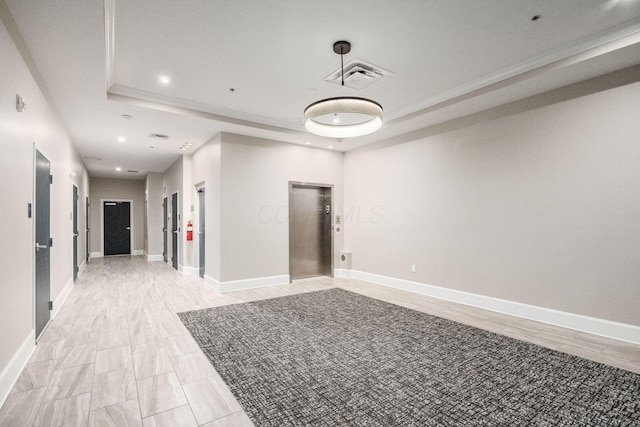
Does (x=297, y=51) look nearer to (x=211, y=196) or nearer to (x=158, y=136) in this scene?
(x=211, y=196)

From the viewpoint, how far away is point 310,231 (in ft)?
23.4

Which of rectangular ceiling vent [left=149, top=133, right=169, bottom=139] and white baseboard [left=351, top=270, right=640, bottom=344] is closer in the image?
white baseboard [left=351, top=270, right=640, bottom=344]

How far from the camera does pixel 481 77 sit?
400 centimetres

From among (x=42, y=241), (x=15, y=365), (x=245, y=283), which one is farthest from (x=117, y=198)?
(x=15, y=365)

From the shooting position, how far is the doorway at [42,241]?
3.38 m

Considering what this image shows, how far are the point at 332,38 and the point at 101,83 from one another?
286 cm

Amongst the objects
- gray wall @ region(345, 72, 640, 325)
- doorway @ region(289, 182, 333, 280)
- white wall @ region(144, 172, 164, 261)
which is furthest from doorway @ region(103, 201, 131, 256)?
gray wall @ region(345, 72, 640, 325)

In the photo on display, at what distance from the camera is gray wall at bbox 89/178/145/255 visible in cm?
1161

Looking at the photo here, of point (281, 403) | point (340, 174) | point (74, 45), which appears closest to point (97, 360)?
point (281, 403)

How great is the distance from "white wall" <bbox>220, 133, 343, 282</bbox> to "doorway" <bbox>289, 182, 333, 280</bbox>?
23cm

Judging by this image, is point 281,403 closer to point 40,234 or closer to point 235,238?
point 40,234

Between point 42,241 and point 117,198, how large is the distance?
9836mm

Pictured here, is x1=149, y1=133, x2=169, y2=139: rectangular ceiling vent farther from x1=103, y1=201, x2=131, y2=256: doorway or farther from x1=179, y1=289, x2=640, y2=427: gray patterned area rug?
x1=103, y1=201, x2=131, y2=256: doorway

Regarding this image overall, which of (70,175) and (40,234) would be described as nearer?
(40,234)
